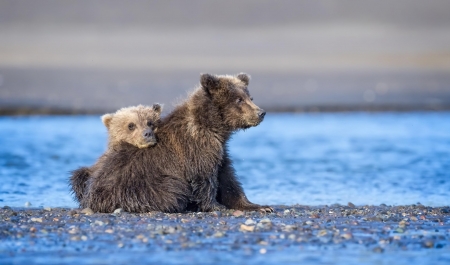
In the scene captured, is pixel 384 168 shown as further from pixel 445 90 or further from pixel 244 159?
pixel 445 90

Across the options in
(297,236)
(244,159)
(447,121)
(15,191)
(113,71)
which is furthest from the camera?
(113,71)

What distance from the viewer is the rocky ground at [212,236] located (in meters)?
7.04

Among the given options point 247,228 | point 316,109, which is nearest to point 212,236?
point 247,228

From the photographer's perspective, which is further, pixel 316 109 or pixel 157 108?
pixel 316 109

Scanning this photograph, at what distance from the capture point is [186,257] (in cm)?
694

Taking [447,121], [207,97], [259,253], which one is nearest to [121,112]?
[207,97]

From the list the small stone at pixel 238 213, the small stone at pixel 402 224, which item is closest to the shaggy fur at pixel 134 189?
the small stone at pixel 238 213

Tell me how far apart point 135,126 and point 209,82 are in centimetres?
104

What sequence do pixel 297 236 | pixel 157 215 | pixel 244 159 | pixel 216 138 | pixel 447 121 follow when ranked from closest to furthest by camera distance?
1. pixel 297 236
2. pixel 157 215
3. pixel 216 138
4. pixel 244 159
5. pixel 447 121

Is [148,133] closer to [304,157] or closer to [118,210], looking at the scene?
[118,210]

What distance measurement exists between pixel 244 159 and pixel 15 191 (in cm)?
561

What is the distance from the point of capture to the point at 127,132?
386 inches

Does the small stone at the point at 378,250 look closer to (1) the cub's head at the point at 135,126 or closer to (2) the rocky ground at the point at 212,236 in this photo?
(2) the rocky ground at the point at 212,236

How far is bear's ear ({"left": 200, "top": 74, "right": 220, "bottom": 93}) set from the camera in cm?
940
